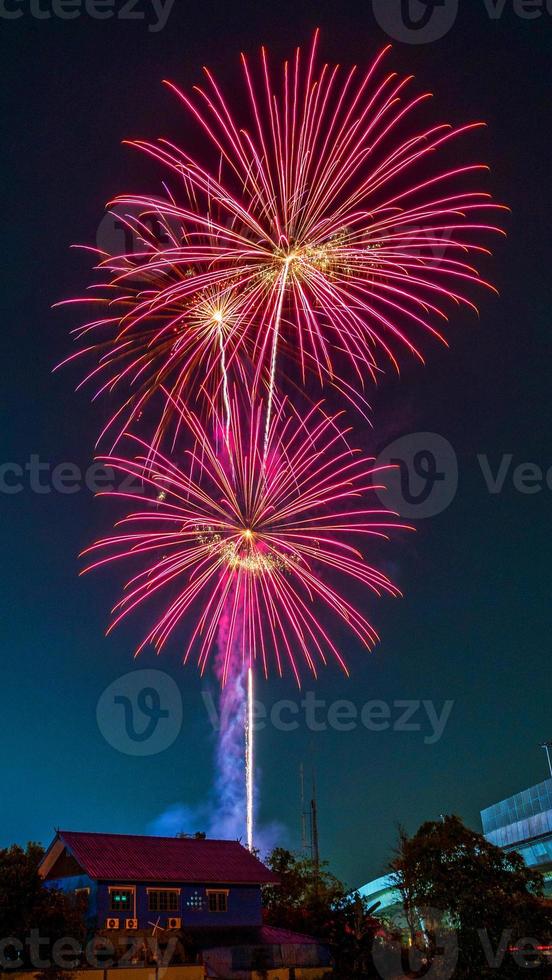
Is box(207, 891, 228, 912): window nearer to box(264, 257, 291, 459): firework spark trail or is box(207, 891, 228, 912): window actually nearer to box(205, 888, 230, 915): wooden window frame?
box(205, 888, 230, 915): wooden window frame

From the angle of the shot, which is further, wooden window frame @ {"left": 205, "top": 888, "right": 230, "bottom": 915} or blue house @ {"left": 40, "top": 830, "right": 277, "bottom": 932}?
wooden window frame @ {"left": 205, "top": 888, "right": 230, "bottom": 915}

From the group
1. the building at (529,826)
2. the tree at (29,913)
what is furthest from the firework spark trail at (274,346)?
the building at (529,826)

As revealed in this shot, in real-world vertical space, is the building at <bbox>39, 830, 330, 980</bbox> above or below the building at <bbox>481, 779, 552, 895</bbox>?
below

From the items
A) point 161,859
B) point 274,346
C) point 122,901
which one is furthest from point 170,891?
point 274,346

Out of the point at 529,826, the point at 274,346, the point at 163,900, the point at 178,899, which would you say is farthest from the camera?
the point at 529,826

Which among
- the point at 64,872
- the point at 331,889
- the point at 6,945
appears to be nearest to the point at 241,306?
the point at 6,945

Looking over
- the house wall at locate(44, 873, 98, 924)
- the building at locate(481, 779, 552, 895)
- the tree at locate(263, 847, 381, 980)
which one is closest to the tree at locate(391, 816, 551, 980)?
the tree at locate(263, 847, 381, 980)

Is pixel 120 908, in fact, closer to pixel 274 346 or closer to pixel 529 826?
pixel 274 346

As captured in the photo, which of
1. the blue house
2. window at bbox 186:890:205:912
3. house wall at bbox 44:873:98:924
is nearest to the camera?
house wall at bbox 44:873:98:924
